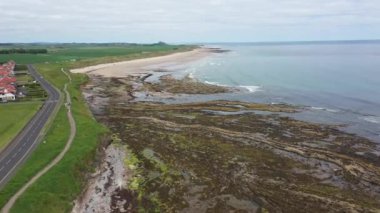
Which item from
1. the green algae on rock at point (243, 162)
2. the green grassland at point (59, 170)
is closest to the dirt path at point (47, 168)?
the green grassland at point (59, 170)

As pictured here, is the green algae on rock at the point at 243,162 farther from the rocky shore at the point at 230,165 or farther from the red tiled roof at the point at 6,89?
the red tiled roof at the point at 6,89

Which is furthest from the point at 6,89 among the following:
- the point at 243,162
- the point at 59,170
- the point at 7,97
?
the point at 243,162

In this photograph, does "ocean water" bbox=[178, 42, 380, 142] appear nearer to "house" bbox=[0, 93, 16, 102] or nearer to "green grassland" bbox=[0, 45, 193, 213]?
"green grassland" bbox=[0, 45, 193, 213]

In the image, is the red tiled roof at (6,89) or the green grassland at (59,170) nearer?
the green grassland at (59,170)

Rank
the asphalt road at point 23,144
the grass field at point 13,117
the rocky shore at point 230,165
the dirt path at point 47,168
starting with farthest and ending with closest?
the grass field at point 13,117
the asphalt road at point 23,144
the rocky shore at point 230,165
the dirt path at point 47,168

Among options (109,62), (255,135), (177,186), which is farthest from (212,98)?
(109,62)

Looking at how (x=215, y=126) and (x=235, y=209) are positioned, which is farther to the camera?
(x=215, y=126)

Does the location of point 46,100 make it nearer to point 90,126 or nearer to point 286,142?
point 90,126

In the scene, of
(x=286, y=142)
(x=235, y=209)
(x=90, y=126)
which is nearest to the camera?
(x=235, y=209)
